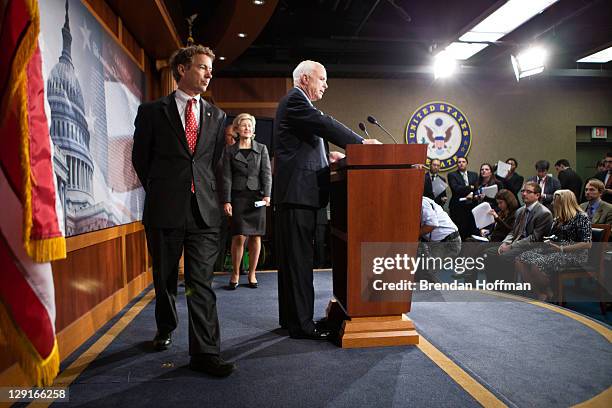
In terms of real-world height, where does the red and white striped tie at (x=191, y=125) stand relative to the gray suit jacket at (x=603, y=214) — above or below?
above

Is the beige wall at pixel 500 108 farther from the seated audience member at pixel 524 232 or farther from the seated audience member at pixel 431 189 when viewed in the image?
the seated audience member at pixel 524 232

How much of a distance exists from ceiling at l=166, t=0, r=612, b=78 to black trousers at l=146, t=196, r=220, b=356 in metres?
3.65

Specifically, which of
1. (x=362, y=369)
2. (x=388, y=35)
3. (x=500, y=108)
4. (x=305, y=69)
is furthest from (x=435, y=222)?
(x=500, y=108)

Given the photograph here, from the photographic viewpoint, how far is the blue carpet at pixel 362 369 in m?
A: 1.82

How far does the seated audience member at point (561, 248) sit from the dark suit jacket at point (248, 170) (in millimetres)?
2369

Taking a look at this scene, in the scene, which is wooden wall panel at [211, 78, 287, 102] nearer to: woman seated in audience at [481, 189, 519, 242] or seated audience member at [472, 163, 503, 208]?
seated audience member at [472, 163, 503, 208]

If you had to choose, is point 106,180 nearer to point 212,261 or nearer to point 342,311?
point 212,261

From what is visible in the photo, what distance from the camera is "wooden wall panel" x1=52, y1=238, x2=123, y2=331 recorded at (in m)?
2.46

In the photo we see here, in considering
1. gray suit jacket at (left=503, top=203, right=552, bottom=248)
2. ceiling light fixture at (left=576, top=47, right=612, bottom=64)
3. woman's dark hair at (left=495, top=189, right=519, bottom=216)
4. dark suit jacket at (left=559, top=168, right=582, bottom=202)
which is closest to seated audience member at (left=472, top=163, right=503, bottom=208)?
dark suit jacket at (left=559, top=168, right=582, bottom=202)

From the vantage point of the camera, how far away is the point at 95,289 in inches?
118

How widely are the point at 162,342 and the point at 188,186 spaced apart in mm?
889

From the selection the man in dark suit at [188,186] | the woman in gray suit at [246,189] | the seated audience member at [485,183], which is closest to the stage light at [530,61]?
the seated audience member at [485,183]

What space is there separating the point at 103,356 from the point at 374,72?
665 cm

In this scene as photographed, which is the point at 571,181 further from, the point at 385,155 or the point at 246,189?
the point at 385,155
